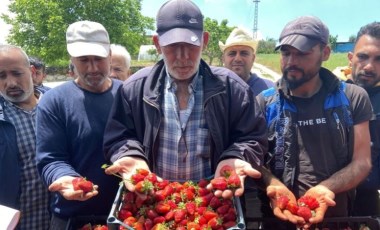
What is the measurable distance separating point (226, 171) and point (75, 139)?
4.15ft

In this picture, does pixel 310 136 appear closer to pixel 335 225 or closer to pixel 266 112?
pixel 266 112

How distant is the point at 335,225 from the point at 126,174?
1526mm

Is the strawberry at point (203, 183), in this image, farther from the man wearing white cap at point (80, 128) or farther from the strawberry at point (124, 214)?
the man wearing white cap at point (80, 128)

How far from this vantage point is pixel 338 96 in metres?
2.86

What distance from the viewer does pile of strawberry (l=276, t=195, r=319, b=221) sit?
7.70ft

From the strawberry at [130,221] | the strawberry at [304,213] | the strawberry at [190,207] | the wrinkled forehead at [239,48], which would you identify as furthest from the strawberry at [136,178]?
the wrinkled forehead at [239,48]

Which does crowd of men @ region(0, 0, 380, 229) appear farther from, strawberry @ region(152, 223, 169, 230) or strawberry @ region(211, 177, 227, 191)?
strawberry @ region(152, 223, 169, 230)

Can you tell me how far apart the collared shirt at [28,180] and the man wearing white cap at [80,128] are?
0.74 feet

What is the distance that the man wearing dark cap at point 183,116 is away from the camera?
2623 millimetres

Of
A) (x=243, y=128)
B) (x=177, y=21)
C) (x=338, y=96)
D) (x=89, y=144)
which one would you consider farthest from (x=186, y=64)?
(x=338, y=96)

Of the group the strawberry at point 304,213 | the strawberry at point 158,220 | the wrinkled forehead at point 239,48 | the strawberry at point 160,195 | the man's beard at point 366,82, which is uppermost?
the wrinkled forehead at point 239,48

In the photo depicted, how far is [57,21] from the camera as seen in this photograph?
85.6 feet

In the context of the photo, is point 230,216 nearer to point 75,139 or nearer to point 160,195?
point 160,195

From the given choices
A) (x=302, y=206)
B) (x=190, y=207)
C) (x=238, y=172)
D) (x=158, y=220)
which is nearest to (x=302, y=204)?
(x=302, y=206)
